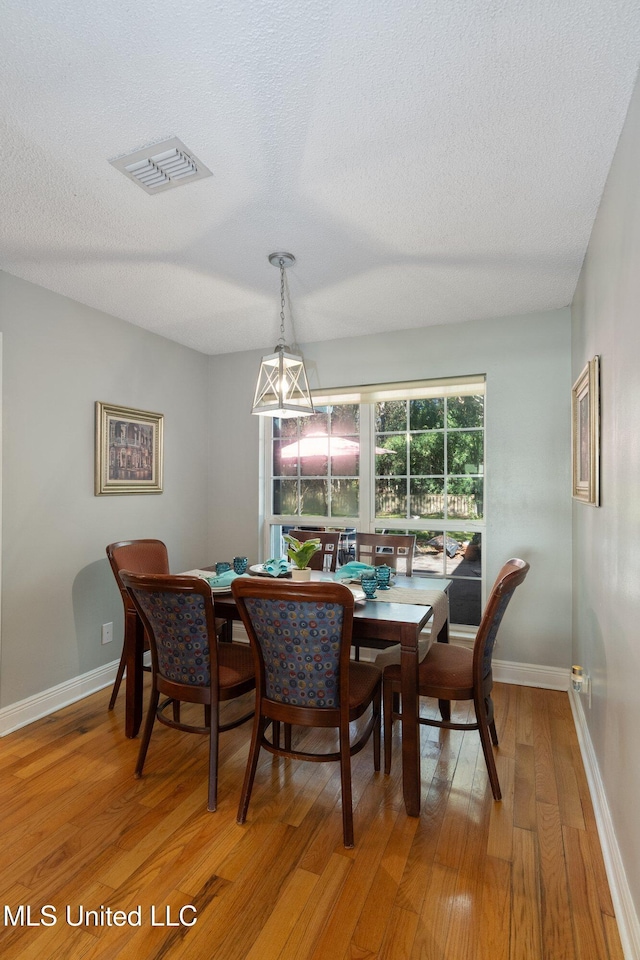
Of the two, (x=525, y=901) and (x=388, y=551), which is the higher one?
(x=388, y=551)

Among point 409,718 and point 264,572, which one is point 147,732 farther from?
point 409,718

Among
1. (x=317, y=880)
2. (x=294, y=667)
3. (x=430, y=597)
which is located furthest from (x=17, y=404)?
(x=317, y=880)

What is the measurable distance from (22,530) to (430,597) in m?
2.26

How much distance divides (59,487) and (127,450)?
602 millimetres

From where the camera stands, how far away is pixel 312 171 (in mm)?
1855

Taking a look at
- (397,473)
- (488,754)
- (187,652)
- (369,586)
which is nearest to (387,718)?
(488,754)

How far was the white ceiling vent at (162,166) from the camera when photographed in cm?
174

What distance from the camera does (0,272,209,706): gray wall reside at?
9.08ft

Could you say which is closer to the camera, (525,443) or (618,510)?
(618,510)

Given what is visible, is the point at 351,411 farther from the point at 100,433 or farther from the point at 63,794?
the point at 63,794

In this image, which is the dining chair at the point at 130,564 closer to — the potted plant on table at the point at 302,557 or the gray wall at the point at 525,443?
the potted plant on table at the point at 302,557

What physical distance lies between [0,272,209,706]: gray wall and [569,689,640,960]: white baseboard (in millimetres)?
2859

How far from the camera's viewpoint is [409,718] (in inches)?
81.4

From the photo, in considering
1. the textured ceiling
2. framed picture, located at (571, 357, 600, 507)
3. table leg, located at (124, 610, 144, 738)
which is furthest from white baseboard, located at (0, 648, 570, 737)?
the textured ceiling
